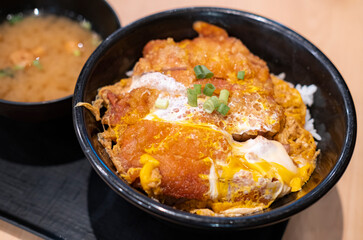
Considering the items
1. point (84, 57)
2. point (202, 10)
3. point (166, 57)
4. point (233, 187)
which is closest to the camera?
point (233, 187)

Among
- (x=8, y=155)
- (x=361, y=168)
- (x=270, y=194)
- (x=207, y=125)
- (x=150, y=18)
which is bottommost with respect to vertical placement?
(x=8, y=155)

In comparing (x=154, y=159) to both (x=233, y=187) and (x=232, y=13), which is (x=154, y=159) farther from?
(x=232, y=13)

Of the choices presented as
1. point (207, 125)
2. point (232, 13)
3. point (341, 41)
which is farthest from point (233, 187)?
point (341, 41)

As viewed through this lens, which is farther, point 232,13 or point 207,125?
point 232,13

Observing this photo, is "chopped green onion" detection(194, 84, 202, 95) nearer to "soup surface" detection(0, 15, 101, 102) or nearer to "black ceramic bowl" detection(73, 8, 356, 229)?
"black ceramic bowl" detection(73, 8, 356, 229)

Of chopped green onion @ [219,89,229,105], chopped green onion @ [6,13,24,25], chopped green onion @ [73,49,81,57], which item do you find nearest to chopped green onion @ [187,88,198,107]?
chopped green onion @ [219,89,229,105]

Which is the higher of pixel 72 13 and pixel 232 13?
pixel 232 13

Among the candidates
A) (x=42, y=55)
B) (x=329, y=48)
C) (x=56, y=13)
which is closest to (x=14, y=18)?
(x=56, y=13)
